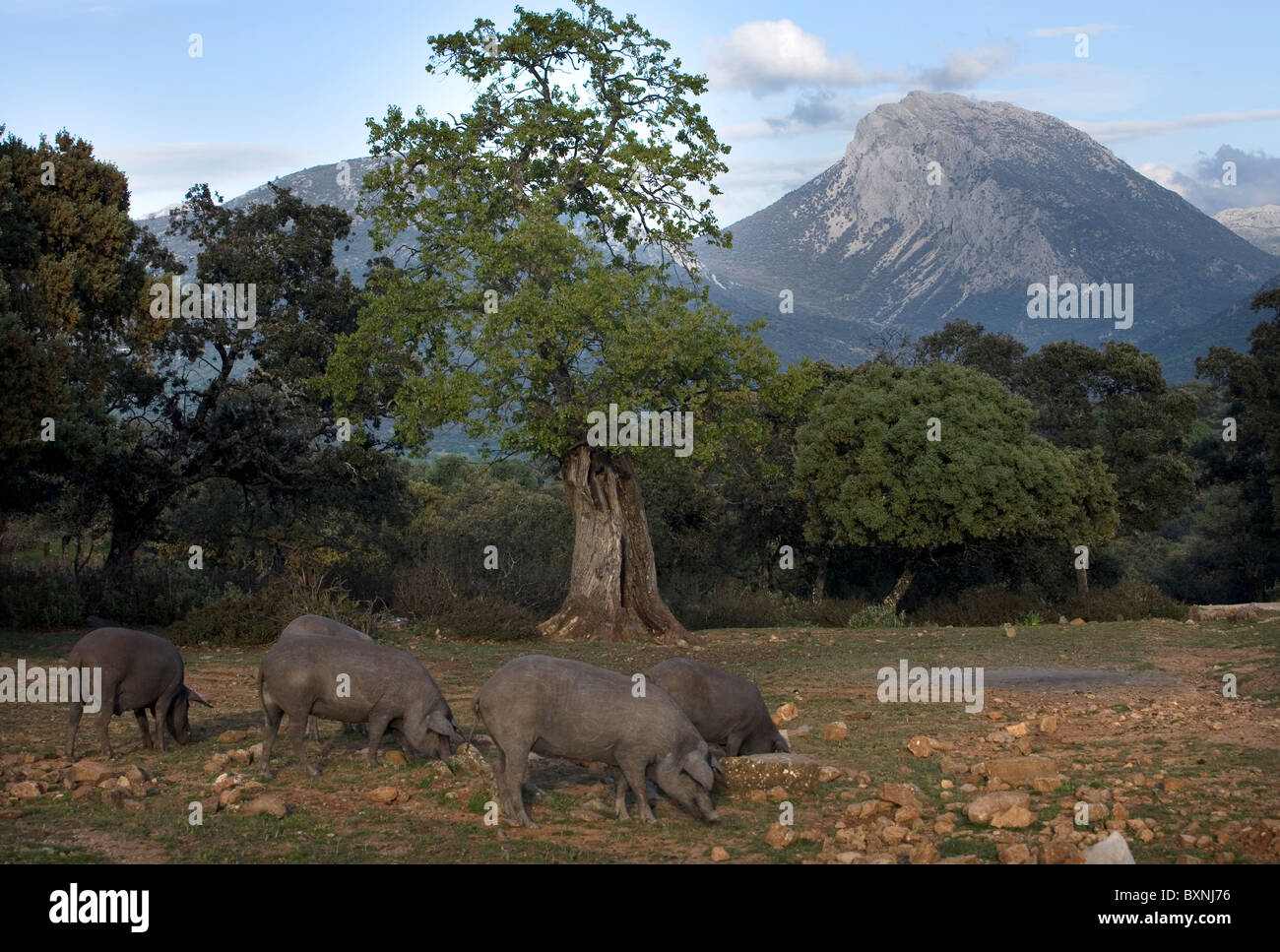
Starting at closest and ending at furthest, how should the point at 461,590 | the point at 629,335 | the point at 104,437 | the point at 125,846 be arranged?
1. the point at 125,846
2. the point at 629,335
3. the point at 104,437
4. the point at 461,590

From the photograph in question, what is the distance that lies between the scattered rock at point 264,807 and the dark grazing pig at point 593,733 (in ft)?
4.88

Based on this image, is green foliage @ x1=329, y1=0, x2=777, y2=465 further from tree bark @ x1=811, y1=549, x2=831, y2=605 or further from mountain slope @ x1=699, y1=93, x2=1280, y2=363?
mountain slope @ x1=699, y1=93, x2=1280, y2=363

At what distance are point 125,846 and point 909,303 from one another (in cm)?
13788

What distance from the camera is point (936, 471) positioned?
99.6 feet

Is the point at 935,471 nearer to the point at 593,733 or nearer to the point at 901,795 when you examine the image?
the point at 901,795

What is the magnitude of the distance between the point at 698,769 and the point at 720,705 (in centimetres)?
158

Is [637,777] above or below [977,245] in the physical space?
below

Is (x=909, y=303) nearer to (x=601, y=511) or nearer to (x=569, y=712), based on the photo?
(x=601, y=511)

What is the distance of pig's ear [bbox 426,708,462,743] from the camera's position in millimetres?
10305

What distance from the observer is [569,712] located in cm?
901

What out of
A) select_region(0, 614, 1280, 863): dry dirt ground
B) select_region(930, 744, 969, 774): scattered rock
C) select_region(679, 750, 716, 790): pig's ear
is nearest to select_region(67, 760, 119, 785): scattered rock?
select_region(0, 614, 1280, 863): dry dirt ground

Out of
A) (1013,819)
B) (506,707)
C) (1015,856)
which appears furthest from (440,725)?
(1015,856)

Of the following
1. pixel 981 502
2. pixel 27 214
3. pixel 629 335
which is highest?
pixel 27 214

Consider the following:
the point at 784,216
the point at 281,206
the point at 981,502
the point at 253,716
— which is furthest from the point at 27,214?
the point at 784,216
